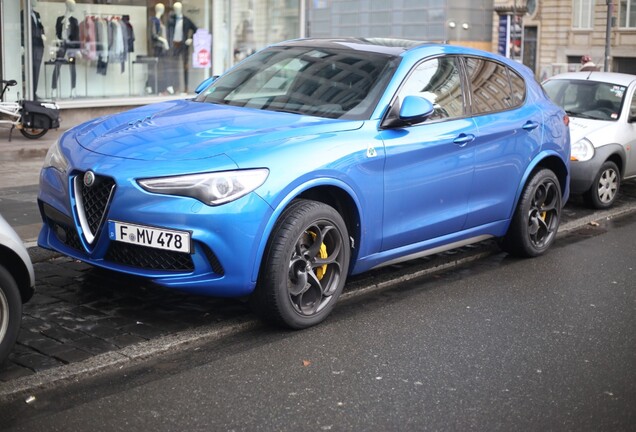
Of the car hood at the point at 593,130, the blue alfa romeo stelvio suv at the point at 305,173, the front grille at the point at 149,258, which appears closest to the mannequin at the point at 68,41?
the car hood at the point at 593,130

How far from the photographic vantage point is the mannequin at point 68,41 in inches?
646

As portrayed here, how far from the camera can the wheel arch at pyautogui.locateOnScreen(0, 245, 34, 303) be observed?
4745mm

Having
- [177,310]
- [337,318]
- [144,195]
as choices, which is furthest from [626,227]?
[144,195]

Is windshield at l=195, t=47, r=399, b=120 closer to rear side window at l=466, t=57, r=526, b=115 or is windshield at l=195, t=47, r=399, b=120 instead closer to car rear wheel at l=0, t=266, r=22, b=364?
rear side window at l=466, t=57, r=526, b=115

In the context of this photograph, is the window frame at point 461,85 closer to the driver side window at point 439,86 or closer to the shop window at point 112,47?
the driver side window at point 439,86

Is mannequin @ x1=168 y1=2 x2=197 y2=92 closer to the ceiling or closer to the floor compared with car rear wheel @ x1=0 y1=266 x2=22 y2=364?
closer to the ceiling

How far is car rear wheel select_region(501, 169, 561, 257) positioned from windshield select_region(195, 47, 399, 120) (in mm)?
1781

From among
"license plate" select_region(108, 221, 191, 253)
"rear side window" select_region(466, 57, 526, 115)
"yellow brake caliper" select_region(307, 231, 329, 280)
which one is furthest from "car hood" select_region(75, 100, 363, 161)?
"rear side window" select_region(466, 57, 526, 115)

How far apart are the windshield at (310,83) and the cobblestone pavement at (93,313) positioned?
1.31 m

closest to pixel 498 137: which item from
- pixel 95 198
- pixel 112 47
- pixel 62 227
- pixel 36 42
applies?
pixel 95 198

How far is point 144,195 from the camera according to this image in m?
5.19

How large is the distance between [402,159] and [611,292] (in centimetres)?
192

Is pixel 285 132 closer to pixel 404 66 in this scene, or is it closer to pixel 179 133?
pixel 179 133

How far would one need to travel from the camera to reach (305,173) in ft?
18.1
